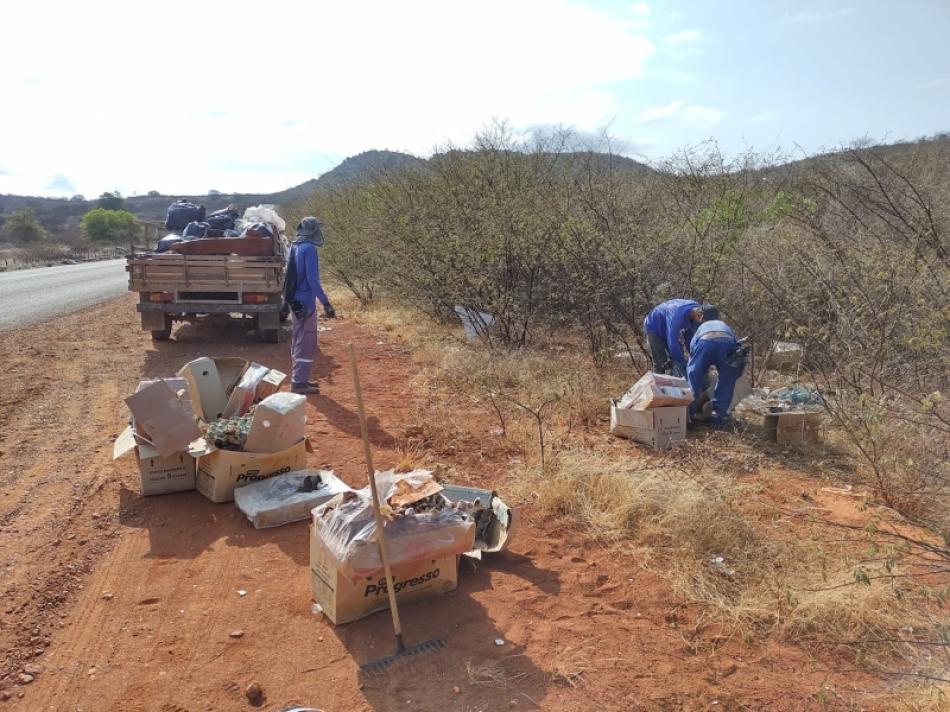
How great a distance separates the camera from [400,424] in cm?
626

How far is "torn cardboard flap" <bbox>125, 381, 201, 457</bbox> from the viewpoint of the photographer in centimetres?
426

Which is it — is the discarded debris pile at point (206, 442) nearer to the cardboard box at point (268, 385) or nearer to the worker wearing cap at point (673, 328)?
the cardboard box at point (268, 385)

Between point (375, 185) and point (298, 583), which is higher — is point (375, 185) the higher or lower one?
the higher one

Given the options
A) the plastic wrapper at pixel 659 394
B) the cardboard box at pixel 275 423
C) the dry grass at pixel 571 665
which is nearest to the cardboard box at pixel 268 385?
the cardboard box at pixel 275 423

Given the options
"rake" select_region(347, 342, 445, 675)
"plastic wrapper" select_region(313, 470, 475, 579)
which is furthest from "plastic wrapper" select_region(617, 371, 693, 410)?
"rake" select_region(347, 342, 445, 675)

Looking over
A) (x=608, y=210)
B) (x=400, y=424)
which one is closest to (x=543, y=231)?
(x=608, y=210)

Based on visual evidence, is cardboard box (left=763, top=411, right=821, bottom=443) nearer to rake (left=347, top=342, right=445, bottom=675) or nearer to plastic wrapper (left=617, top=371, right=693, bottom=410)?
plastic wrapper (left=617, top=371, right=693, bottom=410)

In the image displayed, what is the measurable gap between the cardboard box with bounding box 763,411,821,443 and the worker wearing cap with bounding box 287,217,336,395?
4.64 meters

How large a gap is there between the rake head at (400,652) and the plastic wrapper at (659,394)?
3241mm

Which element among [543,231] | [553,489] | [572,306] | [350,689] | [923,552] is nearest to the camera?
[350,689]

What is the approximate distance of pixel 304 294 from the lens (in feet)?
23.3

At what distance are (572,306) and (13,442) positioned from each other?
6.44 metres

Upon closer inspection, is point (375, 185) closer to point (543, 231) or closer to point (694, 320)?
point (543, 231)

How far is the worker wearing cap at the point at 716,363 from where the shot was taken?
6.17m
